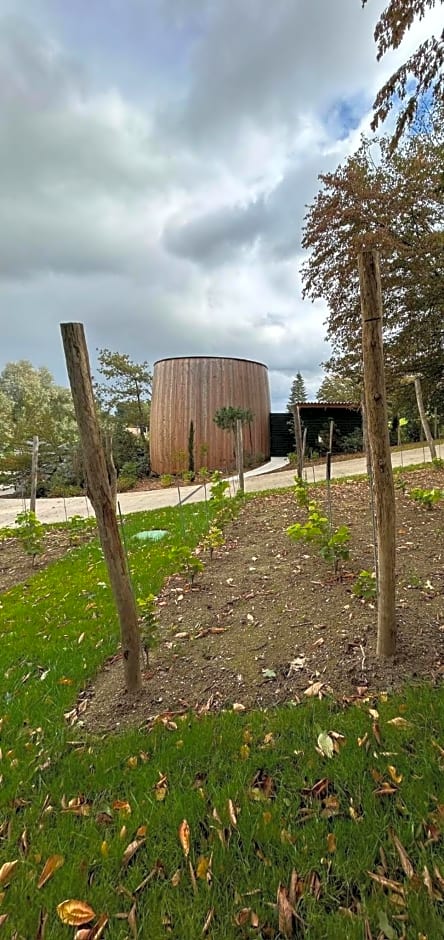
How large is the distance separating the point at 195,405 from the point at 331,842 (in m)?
13.3

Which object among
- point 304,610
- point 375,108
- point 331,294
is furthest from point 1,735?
point 331,294

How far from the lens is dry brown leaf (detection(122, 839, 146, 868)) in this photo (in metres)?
1.11

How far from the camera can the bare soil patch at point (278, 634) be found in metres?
1.80

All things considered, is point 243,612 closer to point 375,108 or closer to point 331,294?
point 375,108

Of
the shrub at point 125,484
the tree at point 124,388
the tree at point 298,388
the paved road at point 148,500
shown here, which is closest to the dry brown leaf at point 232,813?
the paved road at point 148,500

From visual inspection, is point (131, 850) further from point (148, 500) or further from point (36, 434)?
point (36, 434)

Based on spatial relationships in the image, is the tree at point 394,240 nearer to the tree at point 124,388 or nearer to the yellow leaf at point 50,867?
the yellow leaf at point 50,867

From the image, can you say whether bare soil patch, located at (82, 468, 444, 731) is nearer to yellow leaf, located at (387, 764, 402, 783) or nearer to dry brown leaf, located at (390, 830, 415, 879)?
yellow leaf, located at (387, 764, 402, 783)

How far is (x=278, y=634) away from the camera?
2252 millimetres

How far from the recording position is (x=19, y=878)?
1.08 meters

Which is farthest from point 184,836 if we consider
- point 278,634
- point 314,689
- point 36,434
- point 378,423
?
point 36,434

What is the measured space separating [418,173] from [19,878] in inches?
315

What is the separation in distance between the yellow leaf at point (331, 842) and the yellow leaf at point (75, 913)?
58 cm

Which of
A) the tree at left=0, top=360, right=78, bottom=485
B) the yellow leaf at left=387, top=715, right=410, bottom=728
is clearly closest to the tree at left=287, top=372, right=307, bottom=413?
the tree at left=0, top=360, right=78, bottom=485
